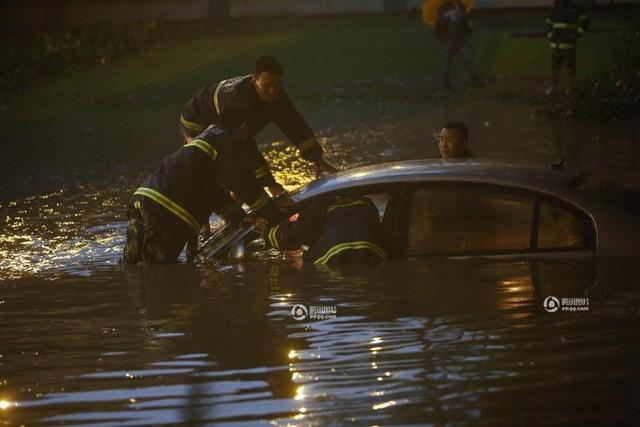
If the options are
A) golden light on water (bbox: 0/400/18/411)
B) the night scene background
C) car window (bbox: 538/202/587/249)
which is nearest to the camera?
the night scene background

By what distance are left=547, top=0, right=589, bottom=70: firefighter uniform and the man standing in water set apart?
42.4ft

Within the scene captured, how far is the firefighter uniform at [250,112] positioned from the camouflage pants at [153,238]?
1136mm

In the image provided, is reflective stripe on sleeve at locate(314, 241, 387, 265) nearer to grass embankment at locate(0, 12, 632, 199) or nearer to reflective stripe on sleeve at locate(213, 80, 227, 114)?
reflective stripe on sleeve at locate(213, 80, 227, 114)

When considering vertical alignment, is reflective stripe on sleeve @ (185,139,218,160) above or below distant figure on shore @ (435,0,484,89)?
above

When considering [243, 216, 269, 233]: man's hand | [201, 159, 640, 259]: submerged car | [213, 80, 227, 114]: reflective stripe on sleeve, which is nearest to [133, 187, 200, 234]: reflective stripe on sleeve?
[243, 216, 269, 233]: man's hand

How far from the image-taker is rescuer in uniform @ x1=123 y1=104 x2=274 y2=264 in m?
8.45

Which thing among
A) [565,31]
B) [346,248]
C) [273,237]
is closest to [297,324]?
[346,248]

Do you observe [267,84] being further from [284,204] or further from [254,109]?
[284,204]

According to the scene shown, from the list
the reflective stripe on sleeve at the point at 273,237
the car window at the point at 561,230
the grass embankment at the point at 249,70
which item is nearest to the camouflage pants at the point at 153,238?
the reflective stripe on sleeve at the point at 273,237

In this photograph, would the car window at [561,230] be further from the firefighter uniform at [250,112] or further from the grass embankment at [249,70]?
the grass embankment at [249,70]

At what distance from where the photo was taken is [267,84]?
9703 mm

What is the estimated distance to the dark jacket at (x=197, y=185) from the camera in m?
8.38

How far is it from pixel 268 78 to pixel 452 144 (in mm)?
1454

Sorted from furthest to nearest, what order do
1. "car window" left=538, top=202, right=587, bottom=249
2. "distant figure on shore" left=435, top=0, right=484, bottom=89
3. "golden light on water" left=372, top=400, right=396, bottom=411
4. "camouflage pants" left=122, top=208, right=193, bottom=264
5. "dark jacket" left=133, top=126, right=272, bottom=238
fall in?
"distant figure on shore" left=435, top=0, right=484, bottom=89
"camouflage pants" left=122, top=208, right=193, bottom=264
"dark jacket" left=133, top=126, right=272, bottom=238
"car window" left=538, top=202, right=587, bottom=249
"golden light on water" left=372, top=400, right=396, bottom=411
